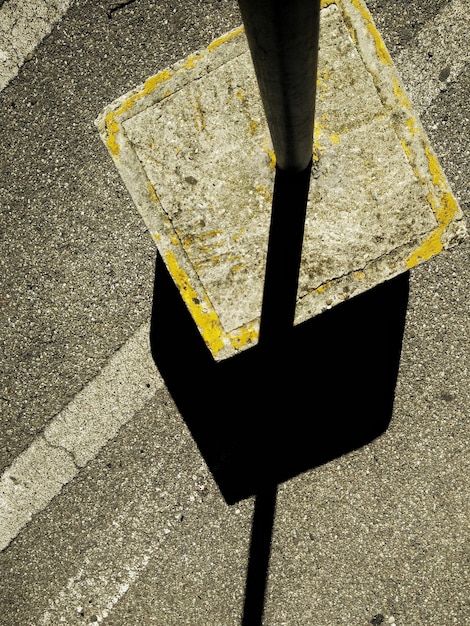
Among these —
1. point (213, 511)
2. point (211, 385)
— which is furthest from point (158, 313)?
point (213, 511)

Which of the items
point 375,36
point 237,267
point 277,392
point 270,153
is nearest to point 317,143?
point 270,153

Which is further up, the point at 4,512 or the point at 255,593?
the point at 4,512

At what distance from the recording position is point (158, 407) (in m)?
2.88

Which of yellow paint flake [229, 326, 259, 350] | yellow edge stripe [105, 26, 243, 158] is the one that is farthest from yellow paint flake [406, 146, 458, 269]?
yellow edge stripe [105, 26, 243, 158]

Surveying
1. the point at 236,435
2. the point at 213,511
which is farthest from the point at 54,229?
the point at 213,511

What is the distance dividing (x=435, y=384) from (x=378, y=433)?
42 centimetres

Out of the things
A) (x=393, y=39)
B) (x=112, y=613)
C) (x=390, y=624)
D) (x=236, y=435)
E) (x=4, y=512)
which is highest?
(x=393, y=39)

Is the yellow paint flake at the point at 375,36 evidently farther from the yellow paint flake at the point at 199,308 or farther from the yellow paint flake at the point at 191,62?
the yellow paint flake at the point at 199,308

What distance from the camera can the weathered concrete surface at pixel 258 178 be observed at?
2.18m

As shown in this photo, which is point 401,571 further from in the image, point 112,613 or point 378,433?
point 112,613

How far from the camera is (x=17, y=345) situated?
9.62 ft

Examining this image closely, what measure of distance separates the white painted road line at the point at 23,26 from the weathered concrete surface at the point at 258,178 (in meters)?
1.08

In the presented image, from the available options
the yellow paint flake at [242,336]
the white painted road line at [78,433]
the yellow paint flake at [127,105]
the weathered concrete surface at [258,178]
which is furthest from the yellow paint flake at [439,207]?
the white painted road line at [78,433]

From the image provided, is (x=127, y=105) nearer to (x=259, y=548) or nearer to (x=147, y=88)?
(x=147, y=88)
